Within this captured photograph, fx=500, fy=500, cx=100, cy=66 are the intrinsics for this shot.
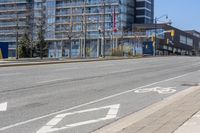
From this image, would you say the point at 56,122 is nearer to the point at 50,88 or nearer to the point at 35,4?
the point at 50,88

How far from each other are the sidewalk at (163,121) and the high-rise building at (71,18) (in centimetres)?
11583

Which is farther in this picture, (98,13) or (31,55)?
(98,13)

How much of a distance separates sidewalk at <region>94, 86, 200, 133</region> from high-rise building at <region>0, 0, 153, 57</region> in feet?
380

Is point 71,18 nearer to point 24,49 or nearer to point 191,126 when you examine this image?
point 24,49

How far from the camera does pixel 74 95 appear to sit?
16141mm

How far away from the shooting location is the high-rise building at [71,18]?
444 ft

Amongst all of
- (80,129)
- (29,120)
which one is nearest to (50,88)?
(29,120)

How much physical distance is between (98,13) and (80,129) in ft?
436

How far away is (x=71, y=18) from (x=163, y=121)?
406 ft

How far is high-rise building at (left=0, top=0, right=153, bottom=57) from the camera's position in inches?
5325

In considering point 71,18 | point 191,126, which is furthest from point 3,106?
point 71,18

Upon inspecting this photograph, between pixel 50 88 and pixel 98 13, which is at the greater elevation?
pixel 98 13

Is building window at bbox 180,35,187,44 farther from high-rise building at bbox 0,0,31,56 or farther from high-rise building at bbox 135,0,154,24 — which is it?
high-rise building at bbox 0,0,31,56

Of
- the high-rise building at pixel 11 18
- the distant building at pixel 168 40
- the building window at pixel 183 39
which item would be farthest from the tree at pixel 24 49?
the building window at pixel 183 39
